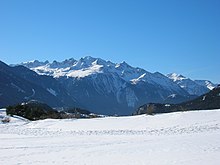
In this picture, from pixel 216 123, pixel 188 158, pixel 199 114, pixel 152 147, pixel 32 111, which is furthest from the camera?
pixel 32 111

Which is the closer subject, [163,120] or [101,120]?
[163,120]

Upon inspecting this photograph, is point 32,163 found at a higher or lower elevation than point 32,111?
lower

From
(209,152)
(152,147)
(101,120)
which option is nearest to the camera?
(209,152)

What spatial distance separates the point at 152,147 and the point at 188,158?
498 cm

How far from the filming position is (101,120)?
47.5 meters

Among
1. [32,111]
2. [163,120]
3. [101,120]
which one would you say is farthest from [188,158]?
[32,111]

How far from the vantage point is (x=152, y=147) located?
2183cm

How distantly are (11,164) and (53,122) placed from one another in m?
33.5

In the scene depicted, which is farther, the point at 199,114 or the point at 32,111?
the point at 32,111

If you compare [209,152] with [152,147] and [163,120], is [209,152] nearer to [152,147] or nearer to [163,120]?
[152,147]

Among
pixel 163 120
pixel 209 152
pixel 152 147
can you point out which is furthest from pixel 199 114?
pixel 209 152

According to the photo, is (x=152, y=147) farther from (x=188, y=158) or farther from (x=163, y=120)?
(x=163, y=120)

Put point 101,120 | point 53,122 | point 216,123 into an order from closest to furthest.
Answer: point 216,123 → point 101,120 → point 53,122

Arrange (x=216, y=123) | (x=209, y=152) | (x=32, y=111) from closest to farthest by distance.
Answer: (x=209, y=152), (x=216, y=123), (x=32, y=111)
